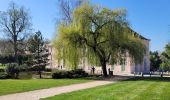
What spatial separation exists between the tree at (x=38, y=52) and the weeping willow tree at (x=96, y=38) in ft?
42.4

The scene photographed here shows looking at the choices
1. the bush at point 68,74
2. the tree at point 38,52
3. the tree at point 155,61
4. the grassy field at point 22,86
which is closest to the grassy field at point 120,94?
the grassy field at point 22,86

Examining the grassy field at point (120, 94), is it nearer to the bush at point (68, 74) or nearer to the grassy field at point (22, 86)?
the grassy field at point (22, 86)

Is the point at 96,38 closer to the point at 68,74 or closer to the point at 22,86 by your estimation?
the point at 68,74

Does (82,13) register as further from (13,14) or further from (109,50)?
(13,14)

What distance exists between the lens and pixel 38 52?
60312mm

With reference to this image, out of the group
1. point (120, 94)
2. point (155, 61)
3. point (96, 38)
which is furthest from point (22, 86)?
point (155, 61)

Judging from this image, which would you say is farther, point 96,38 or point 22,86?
point 96,38

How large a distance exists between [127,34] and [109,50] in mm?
3149

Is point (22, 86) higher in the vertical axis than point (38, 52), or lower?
lower

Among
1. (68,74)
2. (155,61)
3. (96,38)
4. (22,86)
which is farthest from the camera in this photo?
(155,61)

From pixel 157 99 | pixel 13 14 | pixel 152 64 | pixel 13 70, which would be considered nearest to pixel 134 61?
pixel 13 70

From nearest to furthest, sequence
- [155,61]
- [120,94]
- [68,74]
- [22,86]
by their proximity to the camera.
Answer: [120,94] → [22,86] → [68,74] → [155,61]

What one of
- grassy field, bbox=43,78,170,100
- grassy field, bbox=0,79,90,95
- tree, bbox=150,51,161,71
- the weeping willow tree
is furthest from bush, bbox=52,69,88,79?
tree, bbox=150,51,161,71

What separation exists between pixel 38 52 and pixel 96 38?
15.8m
